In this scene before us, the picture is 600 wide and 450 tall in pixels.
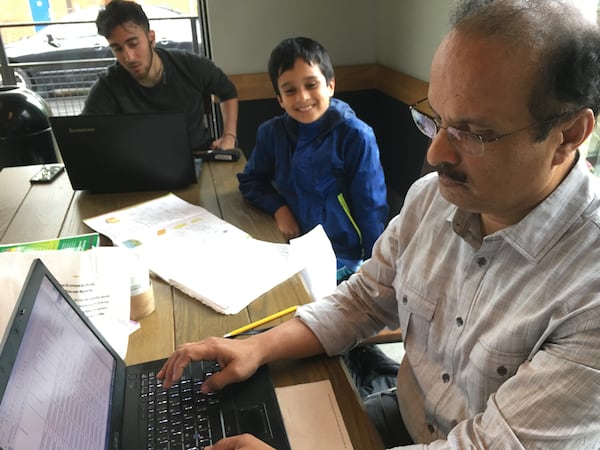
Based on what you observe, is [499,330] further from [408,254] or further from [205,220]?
[205,220]

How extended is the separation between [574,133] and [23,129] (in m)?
2.75

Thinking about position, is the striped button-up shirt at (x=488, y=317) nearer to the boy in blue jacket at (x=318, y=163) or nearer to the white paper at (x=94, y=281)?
the white paper at (x=94, y=281)

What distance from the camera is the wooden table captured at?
2.77ft

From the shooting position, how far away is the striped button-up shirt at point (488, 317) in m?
0.62

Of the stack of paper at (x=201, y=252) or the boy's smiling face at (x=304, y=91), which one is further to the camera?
the boy's smiling face at (x=304, y=91)

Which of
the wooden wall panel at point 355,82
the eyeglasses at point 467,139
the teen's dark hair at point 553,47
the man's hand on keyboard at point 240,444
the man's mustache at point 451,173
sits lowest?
the wooden wall panel at point 355,82

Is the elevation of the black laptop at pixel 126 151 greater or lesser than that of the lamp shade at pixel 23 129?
greater

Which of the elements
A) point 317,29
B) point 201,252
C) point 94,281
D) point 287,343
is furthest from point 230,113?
point 287,343

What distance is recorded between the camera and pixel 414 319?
90 cm

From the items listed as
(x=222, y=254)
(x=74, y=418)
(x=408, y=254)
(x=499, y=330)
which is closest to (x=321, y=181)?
(x=222, y=254)

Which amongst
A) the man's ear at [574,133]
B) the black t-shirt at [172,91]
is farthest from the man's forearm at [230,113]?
the man's ear at [574,133]

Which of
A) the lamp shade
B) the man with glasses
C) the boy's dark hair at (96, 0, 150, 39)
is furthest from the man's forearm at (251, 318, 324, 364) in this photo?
the lamp shade

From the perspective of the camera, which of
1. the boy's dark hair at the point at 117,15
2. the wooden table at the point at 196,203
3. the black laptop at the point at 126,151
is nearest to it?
the wooden table at the point at 196,203

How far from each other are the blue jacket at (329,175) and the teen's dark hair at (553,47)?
0.97 metres
